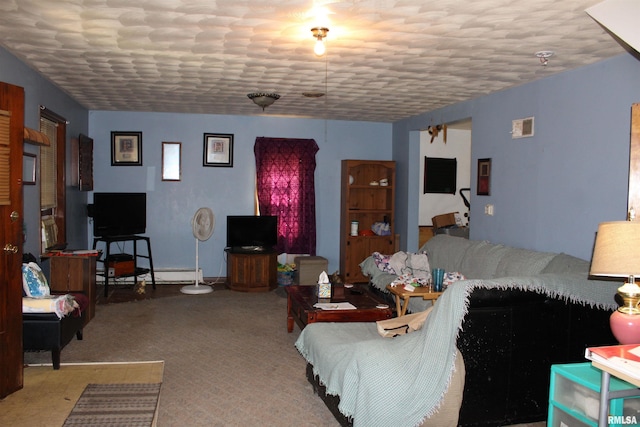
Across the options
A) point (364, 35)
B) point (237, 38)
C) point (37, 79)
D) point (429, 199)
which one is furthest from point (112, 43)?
point (429, 199)

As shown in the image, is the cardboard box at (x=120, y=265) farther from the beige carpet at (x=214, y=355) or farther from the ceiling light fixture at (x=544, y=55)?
the ceiling light fixture at (x=544, y=55)

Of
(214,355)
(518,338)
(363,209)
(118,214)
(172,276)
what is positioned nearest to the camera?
(518,338)

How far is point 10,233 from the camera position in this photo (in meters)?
3.52

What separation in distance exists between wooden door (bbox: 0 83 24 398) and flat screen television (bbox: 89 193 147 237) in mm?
3318

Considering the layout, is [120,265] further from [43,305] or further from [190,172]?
[43,305]

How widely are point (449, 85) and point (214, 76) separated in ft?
7.43

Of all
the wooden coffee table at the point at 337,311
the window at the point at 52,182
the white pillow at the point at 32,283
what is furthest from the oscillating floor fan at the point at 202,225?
the white pillow at the point at 32,283

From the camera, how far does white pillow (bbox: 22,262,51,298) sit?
160 inches

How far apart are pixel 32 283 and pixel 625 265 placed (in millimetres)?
3905

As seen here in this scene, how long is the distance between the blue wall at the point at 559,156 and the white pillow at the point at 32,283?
13.6ft

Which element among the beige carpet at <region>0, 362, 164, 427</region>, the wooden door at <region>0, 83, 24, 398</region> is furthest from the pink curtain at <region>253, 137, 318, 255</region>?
the wooden door at <region>0, 83, 24, 398</region>

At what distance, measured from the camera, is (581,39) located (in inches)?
144

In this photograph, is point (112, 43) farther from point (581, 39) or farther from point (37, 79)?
point (581, 39)

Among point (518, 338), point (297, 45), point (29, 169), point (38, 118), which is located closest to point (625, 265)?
point (518, 338)
